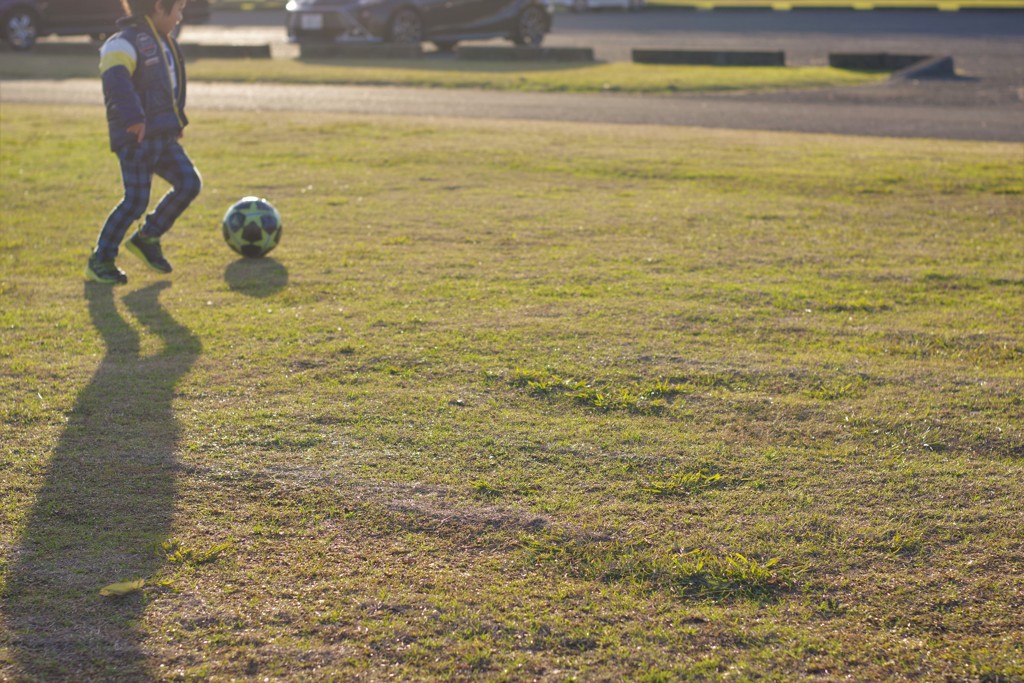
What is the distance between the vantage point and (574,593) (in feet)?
11.5

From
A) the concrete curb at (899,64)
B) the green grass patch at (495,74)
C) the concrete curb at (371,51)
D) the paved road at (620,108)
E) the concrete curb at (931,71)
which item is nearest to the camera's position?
the paved road at (620,108)

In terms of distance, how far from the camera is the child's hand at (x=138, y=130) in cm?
657

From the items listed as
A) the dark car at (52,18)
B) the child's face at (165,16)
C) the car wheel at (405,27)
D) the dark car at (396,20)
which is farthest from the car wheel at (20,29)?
the child's face at (165,16)

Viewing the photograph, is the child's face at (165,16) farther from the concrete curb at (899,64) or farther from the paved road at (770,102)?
the concrete curb at (899,64)

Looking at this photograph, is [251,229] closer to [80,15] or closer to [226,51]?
[226,51]

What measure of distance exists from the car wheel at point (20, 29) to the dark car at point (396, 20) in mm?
6184

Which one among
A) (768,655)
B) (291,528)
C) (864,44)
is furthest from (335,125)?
(864,44)

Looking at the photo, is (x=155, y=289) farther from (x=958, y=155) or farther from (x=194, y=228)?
(x=958, y=155)

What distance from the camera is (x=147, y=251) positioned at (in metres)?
7.13

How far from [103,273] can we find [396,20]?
1756 cm

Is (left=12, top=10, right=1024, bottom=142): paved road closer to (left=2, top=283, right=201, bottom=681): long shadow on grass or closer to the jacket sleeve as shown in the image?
the jacket sleeve

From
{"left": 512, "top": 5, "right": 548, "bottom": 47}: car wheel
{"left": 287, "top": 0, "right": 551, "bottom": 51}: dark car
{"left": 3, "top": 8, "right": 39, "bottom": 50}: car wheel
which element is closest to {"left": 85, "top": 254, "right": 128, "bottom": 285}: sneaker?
{"left": 287, "top": 0, "right": 551, "bottom": 51}: dark car

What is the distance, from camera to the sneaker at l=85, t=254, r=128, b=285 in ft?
22.9

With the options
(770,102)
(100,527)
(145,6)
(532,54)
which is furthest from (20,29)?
(100,527)
